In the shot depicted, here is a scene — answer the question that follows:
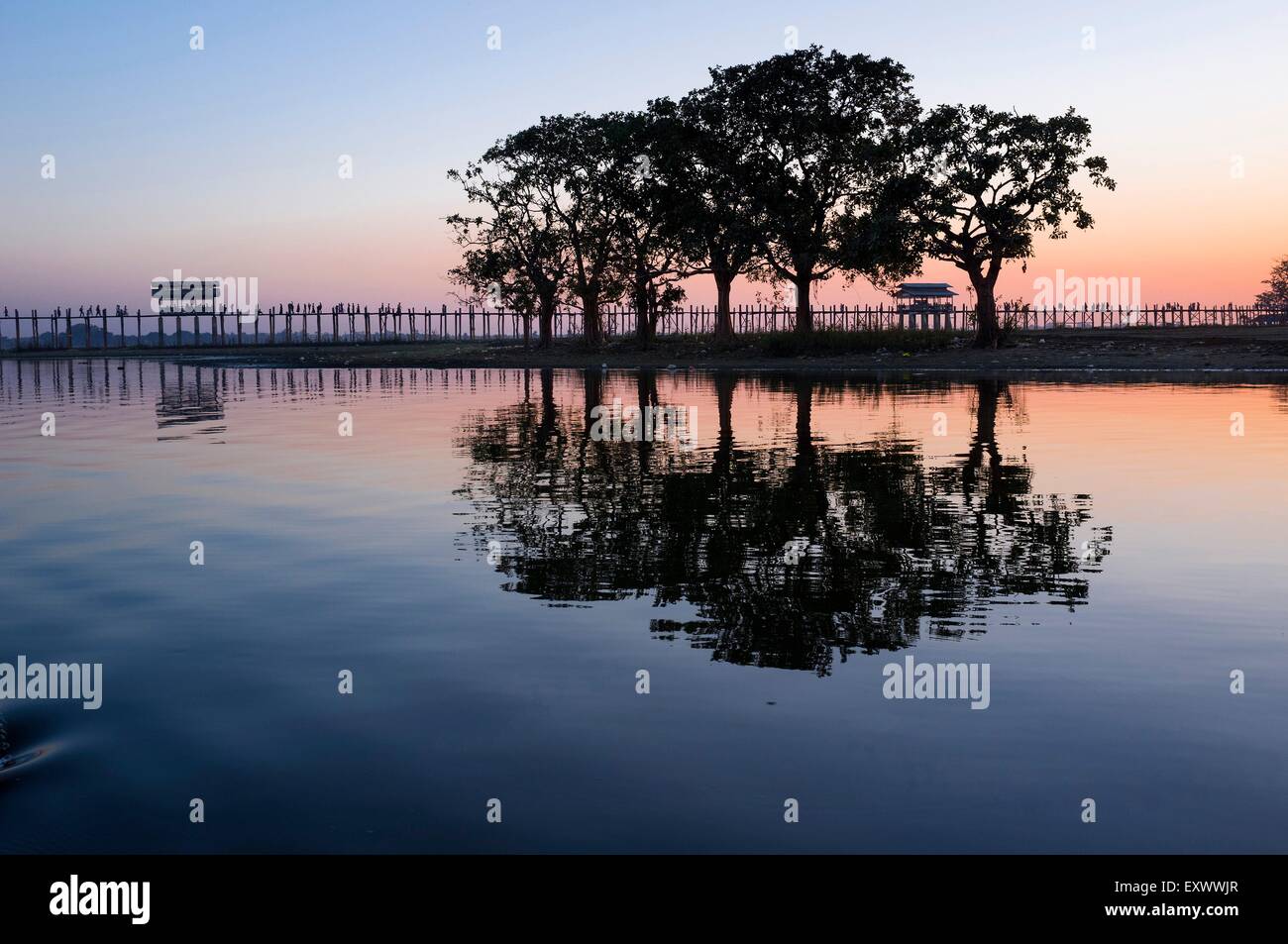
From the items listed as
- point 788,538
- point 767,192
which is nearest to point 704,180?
point 767,192

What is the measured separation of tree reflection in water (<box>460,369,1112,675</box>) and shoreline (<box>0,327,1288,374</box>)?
35.9 meters

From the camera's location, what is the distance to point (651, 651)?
31.2 feet

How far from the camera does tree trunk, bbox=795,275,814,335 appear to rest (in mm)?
70125

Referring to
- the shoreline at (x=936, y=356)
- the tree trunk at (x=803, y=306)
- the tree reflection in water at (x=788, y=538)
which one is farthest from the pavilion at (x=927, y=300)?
the tree reflection in water at (x=788, y=538)

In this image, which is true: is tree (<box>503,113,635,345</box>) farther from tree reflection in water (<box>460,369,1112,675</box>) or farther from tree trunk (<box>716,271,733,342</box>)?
tree reflection in water (<box>460,369,1112,675</box>)

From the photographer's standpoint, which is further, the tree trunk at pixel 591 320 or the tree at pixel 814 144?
the tree trunk at pixel 591 320

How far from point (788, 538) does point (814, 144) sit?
57.8 metres

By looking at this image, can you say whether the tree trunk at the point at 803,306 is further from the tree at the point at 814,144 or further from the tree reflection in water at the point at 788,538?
the tree reflection in water at the point at 788,538

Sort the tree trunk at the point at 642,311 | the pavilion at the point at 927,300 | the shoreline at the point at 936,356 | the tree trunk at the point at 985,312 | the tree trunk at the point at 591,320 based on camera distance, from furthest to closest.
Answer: the pavilion at the point at 927,300 → the tree trunk at the point at 591,320 → the tree trunk at the point at 642,311 → the tree trunk at the point at 985,312 → the shoreline at the point at 936,356

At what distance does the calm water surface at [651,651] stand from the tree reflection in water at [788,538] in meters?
0.08

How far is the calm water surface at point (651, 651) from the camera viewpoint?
21.1 ft

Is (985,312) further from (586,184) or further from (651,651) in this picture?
(651,651)

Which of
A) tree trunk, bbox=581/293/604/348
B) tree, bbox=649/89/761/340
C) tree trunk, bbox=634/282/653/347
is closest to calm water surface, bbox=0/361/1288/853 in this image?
tree, bbox=649/89/761/340

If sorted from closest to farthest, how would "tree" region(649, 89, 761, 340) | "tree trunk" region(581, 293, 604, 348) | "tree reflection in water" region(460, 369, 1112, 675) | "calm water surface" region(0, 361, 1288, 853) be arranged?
1. "calm water surface" region(0, 361, 1288, 853)
2. "tree reflection in water" region(460, 369, 1112, 675)
3. "tree" region(649, 89, 761, 340)
4. "tree trunk" region(581, 293, 604, 348)
